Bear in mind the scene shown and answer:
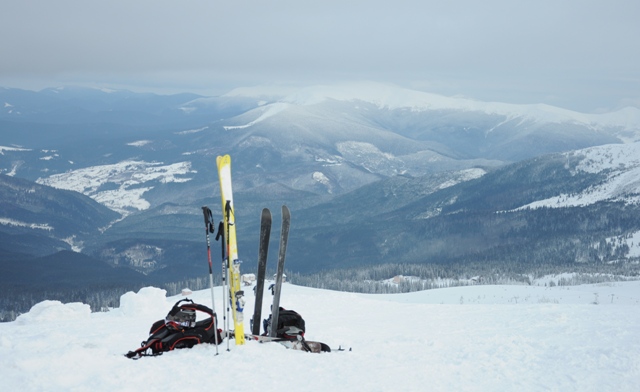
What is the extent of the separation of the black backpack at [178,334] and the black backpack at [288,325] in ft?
5.44

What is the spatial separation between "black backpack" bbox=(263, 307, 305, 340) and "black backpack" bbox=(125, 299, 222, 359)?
1658mm

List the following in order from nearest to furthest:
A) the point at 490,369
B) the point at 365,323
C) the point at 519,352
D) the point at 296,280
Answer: the point at 490,369 → the point at 519,352 → the point at 365,323 → the point at 296,280

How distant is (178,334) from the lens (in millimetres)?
12672

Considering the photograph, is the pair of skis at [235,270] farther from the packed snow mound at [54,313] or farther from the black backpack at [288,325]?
the packed snow mound at [54,313]

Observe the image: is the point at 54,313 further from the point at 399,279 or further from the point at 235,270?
the point at 399,279

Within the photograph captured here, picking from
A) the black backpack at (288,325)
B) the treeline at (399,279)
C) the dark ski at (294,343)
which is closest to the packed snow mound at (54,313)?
the black backpack at (288,325)

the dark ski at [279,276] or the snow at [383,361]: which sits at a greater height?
the dark ski at [279,276]

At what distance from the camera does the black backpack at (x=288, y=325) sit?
14.0m

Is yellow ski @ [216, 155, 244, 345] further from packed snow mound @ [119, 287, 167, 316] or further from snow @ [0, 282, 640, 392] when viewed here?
packed snow mound @ [119, 287, 167, 316]

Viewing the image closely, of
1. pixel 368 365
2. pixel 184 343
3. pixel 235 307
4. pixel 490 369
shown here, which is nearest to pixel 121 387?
pixel 184 343

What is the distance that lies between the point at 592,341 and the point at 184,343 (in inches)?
368

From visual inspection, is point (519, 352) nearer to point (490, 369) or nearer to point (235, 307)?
point (490, 369)

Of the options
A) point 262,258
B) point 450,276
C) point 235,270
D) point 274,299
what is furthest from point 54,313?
point 450,276

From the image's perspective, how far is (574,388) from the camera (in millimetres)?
10961
